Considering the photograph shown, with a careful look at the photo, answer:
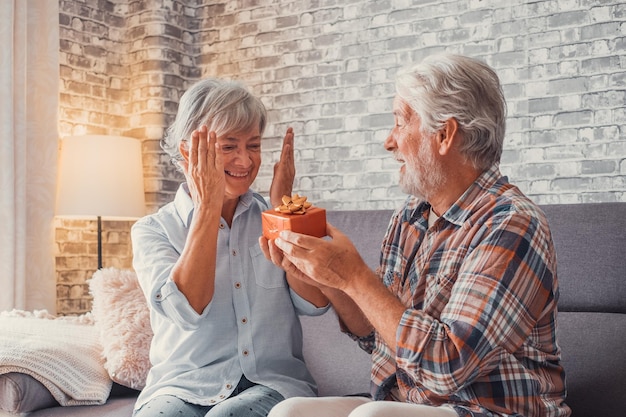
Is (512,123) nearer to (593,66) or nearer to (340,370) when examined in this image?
(593,66)

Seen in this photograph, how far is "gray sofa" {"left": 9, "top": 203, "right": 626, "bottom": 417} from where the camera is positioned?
1.96 m

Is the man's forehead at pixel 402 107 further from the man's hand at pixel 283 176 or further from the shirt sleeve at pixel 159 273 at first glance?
the shirt sleeve at pixel 159 273

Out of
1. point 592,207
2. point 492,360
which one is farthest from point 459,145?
point 592,207

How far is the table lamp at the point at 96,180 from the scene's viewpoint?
336 centimetres

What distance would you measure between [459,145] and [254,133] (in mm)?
544

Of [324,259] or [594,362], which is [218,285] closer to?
[324,259]

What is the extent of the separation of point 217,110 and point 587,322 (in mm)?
1143

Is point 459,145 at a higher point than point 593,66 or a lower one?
lower

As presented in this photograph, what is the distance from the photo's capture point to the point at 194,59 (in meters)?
4.02

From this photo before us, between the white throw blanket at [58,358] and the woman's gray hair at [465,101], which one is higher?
the woman's gray hair at [465,101]

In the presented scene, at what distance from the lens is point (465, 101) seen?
63.9 inches

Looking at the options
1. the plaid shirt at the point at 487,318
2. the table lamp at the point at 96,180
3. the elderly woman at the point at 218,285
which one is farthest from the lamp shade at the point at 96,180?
the plaid shirt at the point at 487,318

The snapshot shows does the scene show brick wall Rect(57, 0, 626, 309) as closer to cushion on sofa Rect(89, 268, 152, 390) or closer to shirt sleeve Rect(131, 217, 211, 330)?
cushion on sofa Rect(89, 268, 152, 390)

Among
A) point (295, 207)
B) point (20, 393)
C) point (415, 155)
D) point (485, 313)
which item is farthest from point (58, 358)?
point (485, 313)
